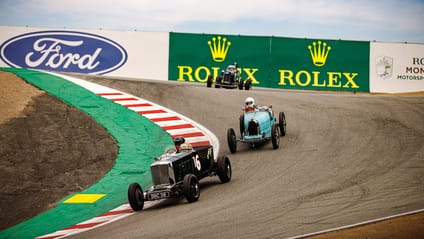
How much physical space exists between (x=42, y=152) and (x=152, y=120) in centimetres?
465

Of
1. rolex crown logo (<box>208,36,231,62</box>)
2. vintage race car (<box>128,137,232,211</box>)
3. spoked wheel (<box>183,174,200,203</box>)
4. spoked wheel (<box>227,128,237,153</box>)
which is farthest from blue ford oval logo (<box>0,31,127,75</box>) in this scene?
spoked wheel (<box>183,174,200,203</box>)

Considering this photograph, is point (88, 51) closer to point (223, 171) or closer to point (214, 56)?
point (214, 56)

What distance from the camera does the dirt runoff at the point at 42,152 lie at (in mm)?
13664

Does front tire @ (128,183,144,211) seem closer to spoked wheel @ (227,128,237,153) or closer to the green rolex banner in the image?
spoked wheel @ (227,128,237,153)

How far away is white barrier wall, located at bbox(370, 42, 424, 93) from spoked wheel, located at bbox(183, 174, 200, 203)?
72.3 feet

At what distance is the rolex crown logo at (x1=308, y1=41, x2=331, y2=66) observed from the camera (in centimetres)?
3256

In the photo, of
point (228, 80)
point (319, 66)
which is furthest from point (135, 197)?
point (319, 66)

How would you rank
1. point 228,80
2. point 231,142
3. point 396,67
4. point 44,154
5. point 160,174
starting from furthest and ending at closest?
point 396,67 → point 228,80 → point 231,142 → point 44,154 → point 160,174

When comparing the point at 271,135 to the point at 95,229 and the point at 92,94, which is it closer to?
the point at 95,229

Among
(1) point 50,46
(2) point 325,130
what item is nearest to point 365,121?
(2) point 325,130

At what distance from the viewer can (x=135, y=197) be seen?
1212 centimetres

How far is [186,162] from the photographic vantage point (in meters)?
12.9

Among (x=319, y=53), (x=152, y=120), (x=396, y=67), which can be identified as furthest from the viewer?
(x=396, y=67)

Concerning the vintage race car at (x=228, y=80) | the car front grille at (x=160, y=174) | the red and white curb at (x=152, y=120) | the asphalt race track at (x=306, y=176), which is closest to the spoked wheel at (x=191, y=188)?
the asphalt race track at (x=306, y=176)
